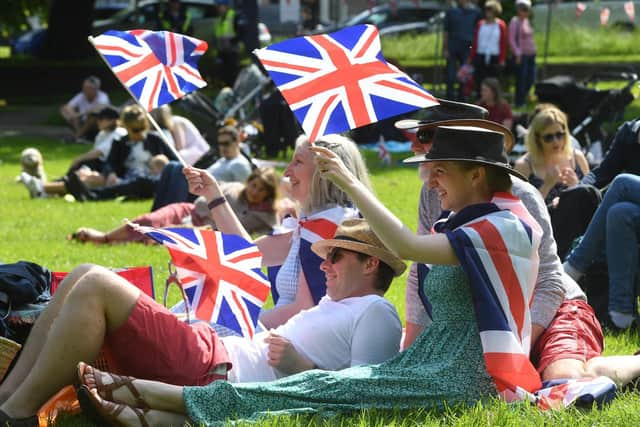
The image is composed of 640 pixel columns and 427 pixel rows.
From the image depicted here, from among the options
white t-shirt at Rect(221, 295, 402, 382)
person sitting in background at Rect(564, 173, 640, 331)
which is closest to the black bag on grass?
white t-shirt at Rect(221, 295, 402, 382)

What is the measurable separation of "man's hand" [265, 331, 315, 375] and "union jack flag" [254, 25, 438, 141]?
0.91m

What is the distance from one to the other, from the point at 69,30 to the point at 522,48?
52.6ft

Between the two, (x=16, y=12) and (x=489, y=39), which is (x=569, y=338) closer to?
(x=489, y=39)

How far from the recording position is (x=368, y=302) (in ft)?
16.9

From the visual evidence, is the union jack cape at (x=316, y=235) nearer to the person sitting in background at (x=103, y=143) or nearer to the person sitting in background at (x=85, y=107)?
the person sitting in background at (x=103, y=143)

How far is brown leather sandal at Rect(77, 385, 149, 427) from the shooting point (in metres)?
4.50

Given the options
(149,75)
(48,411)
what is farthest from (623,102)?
(48,411)

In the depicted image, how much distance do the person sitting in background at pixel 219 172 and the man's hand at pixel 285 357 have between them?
6.49m

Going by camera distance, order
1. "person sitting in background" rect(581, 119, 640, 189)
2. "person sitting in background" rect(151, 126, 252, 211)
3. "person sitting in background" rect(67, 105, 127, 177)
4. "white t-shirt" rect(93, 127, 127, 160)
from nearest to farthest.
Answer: "person sitting in background" rect(581, 119, 640, 189) → "person sitting in background" rect(151, 126, 252, 211) → "person sitting in background" rect(67, 105, 127, 177) → "white t-shirt" rect(93, 127, 127, 160)

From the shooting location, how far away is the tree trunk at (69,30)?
102 ft

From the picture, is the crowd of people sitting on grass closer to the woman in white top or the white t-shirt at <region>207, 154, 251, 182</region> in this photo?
the woman in white top

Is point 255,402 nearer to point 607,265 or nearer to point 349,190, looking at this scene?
point 349,190

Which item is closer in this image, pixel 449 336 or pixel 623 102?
pixel 449 336

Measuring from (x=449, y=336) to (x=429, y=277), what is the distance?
27 cm
